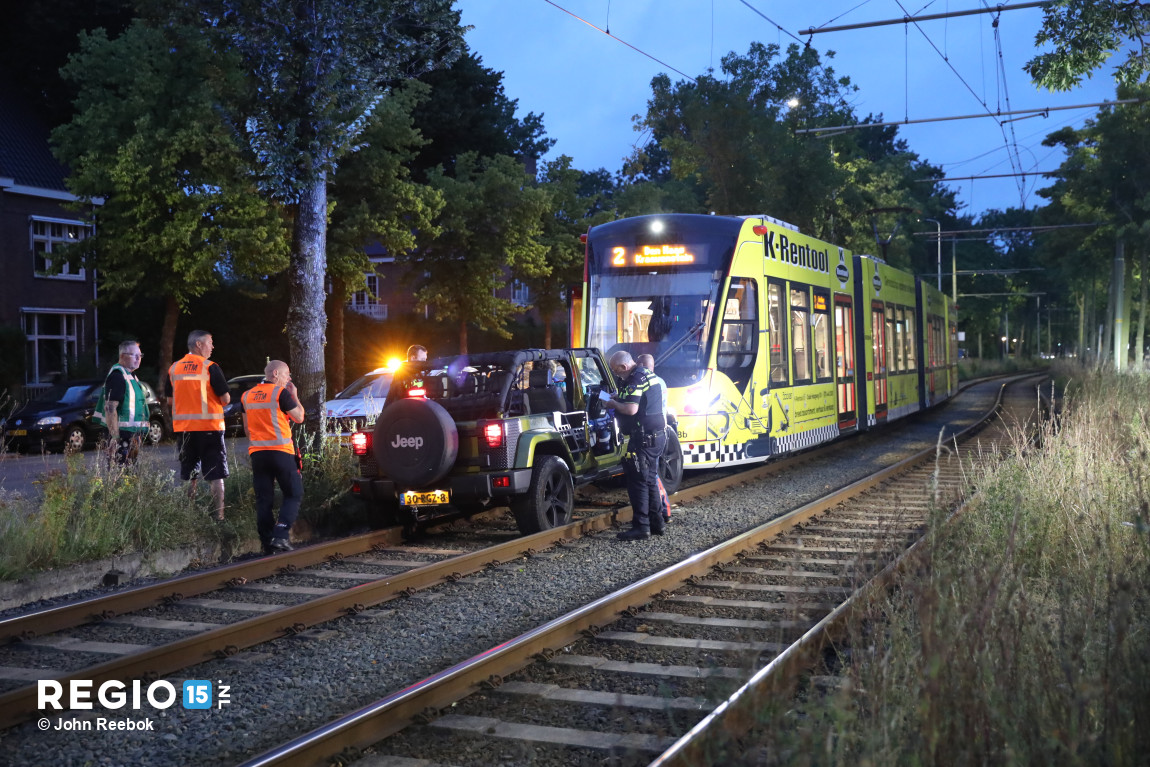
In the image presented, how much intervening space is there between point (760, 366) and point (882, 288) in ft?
26.3

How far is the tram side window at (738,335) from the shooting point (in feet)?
A: 44.5

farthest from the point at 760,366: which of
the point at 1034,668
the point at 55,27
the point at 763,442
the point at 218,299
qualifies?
the point at 55,27

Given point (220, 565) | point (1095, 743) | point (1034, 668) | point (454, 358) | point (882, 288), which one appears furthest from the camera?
point (882, 288)

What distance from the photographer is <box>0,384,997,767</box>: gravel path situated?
4918 mm

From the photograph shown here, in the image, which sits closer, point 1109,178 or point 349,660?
point 349,660

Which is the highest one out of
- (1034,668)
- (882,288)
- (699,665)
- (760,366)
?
(882,288)

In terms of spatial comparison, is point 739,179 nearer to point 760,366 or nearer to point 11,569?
point 760,366

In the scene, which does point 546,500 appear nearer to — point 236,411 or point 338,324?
point 236,411

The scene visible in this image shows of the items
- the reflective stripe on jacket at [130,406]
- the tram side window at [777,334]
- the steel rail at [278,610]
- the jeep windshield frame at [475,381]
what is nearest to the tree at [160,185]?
the reflective stripe on jacket at [130,406]

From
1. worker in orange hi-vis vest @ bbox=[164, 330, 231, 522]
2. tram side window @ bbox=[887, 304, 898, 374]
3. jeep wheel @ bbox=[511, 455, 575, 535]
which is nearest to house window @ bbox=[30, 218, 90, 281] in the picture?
tram side window @ bbox=[887, 304, 898, 374]

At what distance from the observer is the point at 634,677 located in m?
5.79

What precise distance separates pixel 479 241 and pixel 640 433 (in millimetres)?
20927

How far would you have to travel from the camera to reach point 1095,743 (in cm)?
320

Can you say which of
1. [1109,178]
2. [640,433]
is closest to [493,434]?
[640,433]
